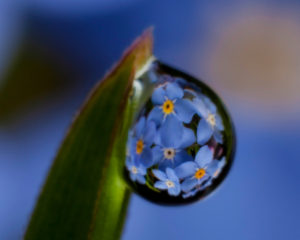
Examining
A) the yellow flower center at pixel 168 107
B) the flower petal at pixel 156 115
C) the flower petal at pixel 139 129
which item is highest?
the yellow flower center at pixel 168 107

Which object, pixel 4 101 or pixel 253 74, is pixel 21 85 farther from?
pixel 253 74

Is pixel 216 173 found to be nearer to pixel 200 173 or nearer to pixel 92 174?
pixel 200 173

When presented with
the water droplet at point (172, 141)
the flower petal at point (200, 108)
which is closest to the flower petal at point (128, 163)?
the water droplet at point (172, 141)

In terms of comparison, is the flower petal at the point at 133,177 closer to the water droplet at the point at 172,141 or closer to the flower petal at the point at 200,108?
the water droplet at the point at 172,141

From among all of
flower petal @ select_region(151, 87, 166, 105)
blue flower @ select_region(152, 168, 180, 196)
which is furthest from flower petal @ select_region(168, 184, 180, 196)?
flower petal @ select_region(151, 87, 166, 105)

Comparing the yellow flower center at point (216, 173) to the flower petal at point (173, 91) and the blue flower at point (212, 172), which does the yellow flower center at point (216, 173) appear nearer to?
the blue flower at point (212, 172)

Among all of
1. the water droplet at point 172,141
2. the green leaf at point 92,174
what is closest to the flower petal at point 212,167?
the water droplet at point 172,141

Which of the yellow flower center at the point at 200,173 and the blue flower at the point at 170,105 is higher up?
the blue flower at the point at 170,105

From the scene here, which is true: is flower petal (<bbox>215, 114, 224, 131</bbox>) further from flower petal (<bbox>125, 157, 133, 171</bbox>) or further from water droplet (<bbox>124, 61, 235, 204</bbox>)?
flower petal (<bbox>125, 157, 133, 171</bbox>)
